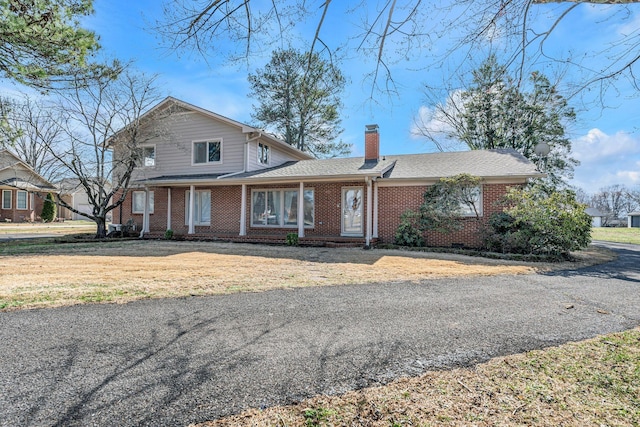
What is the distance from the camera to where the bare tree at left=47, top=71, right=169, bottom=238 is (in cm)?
1395

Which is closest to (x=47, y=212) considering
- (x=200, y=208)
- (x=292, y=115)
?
(x=200, y=208)

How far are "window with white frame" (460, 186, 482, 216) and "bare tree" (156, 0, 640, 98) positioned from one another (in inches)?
312

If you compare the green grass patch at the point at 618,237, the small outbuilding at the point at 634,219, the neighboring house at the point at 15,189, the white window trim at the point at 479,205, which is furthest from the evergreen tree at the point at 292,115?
the small outbuilding at the point at 634,219

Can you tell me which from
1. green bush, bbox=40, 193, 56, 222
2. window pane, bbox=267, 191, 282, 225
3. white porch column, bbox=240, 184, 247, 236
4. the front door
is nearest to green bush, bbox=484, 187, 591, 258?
the front door

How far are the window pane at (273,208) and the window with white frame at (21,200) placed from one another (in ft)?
86.4

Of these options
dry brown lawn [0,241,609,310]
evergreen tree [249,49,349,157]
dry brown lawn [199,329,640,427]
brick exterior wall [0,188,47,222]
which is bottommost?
dry brown lawn [199,329,640,427]

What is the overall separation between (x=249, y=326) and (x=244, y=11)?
351 cm

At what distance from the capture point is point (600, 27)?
3766mm

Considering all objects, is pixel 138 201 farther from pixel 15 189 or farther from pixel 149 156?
pixel 15 189

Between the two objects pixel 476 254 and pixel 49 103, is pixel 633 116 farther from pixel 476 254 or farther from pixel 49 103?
pixel 49 103

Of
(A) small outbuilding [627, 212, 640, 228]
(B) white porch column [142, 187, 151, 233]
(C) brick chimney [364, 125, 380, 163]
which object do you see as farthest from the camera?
(A) small outbuilding [627, 212, 640, 228]

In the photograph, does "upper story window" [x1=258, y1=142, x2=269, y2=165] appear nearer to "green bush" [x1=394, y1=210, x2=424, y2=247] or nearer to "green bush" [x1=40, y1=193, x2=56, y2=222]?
"green bush" [x1=394, y1=210, x2=424, y2=247]

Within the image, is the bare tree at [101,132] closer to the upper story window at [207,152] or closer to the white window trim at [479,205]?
the upper story window at [207,152]

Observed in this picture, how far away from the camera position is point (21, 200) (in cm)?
2820
